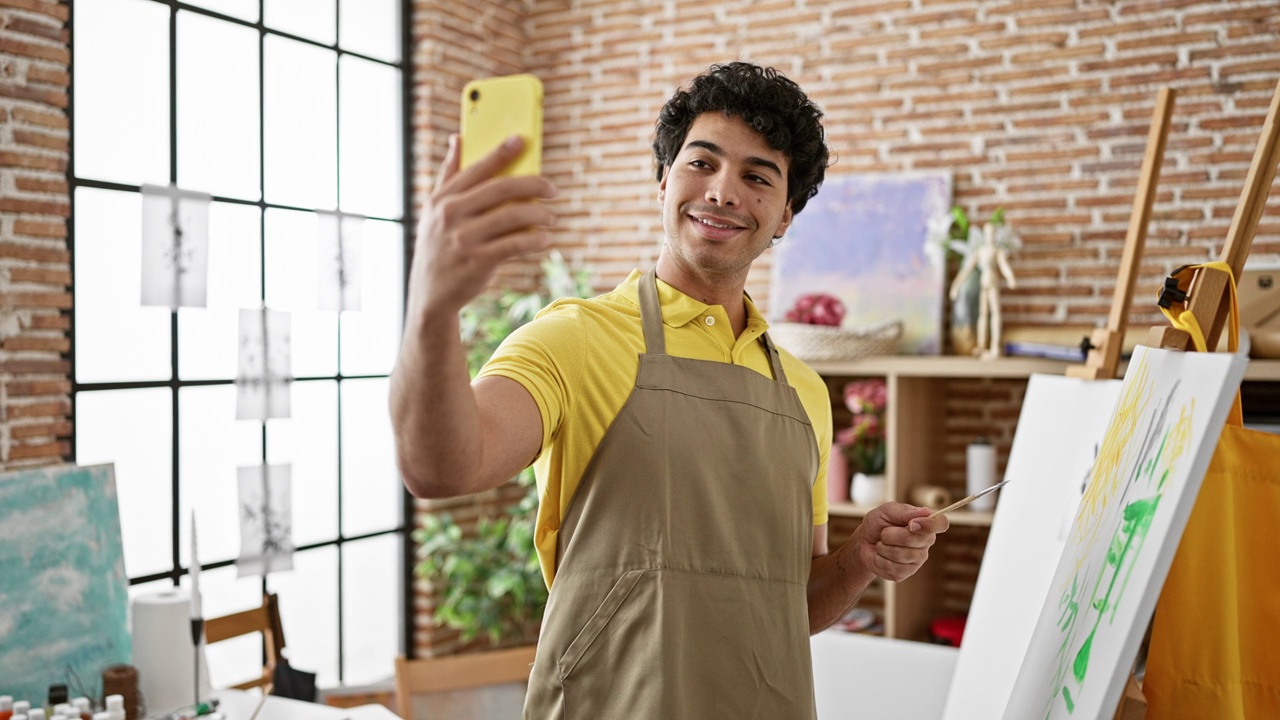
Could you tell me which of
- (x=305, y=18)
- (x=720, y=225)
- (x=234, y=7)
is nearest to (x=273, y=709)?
(x=720, y=225)

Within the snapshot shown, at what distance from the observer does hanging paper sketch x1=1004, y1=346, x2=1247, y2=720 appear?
2.96 ft

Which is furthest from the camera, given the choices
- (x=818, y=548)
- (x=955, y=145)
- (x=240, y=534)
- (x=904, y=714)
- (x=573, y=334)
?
(x=955, y=145)

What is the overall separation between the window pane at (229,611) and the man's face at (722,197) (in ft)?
8.11

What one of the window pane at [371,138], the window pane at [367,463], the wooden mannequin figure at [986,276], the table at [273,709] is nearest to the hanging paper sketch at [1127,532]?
the table at [273,709]

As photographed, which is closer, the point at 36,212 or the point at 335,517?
the point at 36,212

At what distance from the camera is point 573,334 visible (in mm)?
1421

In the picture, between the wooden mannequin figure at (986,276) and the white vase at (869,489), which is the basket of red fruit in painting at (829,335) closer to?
the wooden mannequin figure at (986,276)

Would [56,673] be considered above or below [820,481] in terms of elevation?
below

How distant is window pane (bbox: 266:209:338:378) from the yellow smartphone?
9.97 feet

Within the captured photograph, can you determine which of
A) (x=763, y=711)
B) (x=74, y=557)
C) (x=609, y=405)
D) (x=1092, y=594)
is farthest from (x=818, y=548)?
(x=74, y=557)

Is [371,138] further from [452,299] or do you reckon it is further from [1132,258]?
[452,299]

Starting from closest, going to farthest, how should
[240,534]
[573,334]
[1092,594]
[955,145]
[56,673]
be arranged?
1. [1092,594]
2. [573,334]
3. [56,673]
4. [240,534]
5. [955,145]

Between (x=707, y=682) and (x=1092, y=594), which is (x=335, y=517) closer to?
(x=707, y=682)

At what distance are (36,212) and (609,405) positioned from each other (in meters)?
2.20
